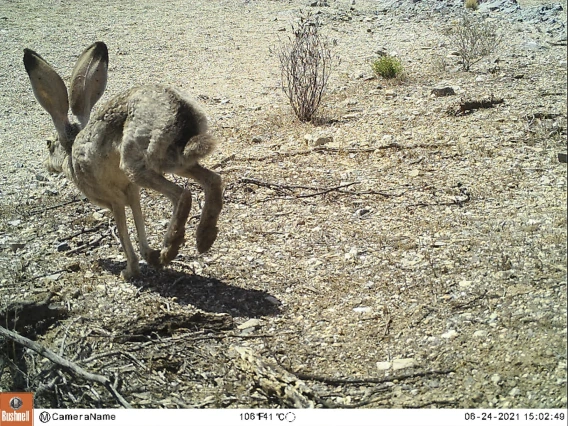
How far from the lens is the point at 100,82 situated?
21.2ft

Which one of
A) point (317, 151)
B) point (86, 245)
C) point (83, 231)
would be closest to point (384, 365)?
point (86, 245)

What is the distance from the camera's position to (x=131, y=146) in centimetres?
506

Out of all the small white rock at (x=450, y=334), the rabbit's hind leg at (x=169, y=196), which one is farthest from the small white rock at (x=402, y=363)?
the rabbit's hind leg at (x=169, y=196)

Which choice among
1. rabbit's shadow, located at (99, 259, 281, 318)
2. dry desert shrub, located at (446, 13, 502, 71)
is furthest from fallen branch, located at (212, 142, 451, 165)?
dry desert shrub, located at (446, 13, 502, 71)

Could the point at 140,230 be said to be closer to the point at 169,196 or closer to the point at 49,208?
the point at 169,196

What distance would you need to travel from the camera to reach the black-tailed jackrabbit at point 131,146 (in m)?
4.88

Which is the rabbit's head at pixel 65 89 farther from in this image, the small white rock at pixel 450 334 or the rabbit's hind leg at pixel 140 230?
the small white rock at pixel 450 334

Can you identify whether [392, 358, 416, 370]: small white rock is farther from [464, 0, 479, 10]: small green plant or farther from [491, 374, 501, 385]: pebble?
[464, 0, 479, 10]: small green plant

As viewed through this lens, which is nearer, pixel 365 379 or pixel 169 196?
pixel 365 379

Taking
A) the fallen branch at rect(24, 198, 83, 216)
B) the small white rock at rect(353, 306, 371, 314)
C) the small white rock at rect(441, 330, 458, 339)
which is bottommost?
the fallen branch at rect(24, 198, 83, 216)

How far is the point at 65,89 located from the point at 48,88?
0.52 ft

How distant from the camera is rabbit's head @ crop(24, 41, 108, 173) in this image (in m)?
6.09

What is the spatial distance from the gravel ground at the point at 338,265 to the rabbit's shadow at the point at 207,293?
0.07 feet
